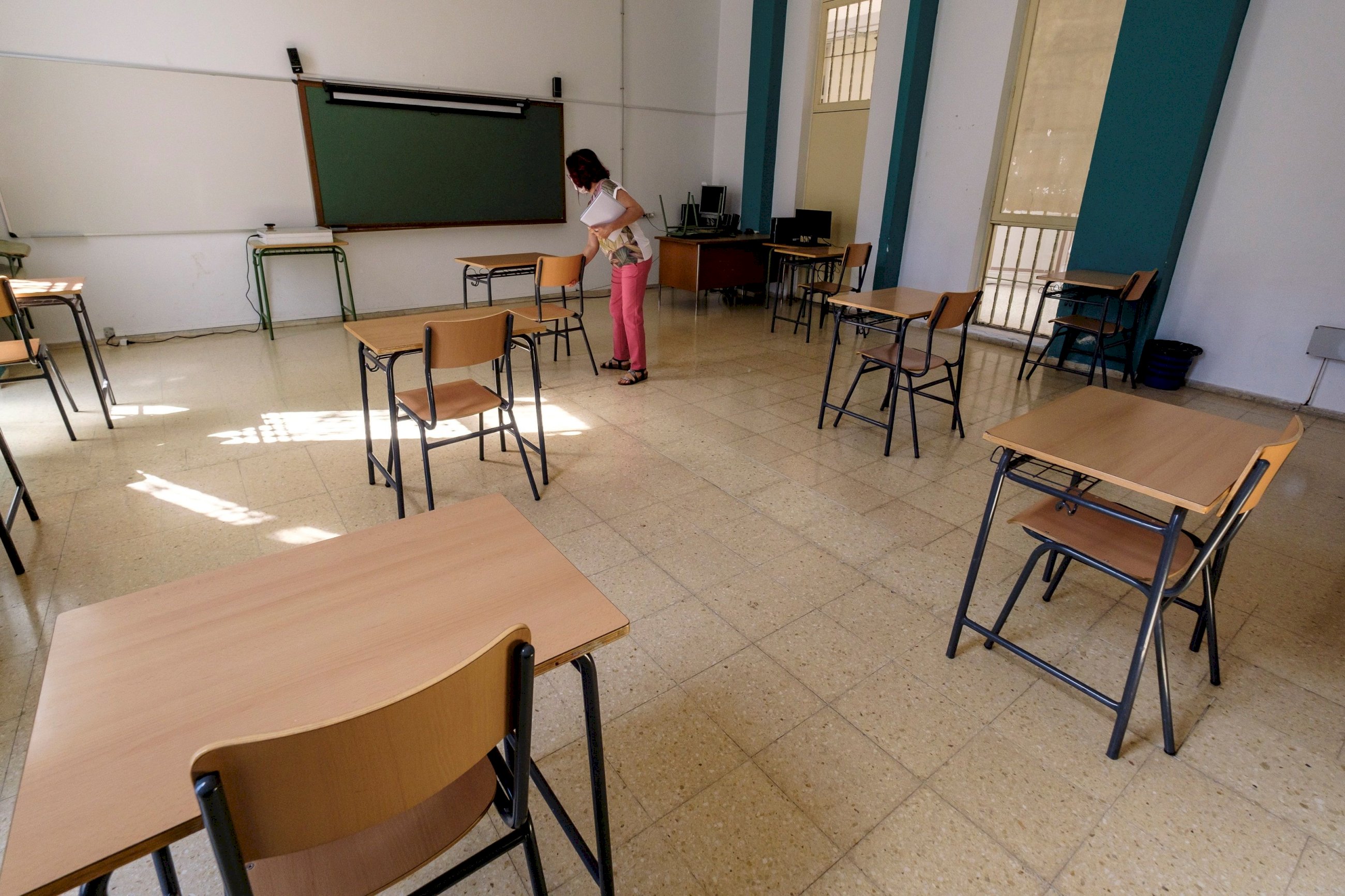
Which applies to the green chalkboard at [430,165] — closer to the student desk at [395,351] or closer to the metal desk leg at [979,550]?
the student desk at [395,351]

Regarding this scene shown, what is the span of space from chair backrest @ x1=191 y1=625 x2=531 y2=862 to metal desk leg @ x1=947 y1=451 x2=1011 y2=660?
151 cm

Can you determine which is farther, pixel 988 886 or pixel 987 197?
pixel 987 197

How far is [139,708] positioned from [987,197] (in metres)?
6.82

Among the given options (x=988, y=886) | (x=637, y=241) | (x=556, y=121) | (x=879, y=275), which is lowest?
(x=988, y=886)

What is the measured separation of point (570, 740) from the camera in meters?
1.78

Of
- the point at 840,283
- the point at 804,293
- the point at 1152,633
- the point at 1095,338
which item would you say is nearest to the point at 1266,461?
the point at 1152,633

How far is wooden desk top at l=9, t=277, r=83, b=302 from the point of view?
3.39m

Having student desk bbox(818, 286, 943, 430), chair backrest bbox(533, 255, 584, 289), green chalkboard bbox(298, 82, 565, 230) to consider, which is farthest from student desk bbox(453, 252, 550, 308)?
student desk bbox(818, 286, 943, 430)

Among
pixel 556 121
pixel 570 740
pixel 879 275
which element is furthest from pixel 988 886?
pixel 556 121

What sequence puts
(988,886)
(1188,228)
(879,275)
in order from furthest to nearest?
(879,275) < (1188,228) < (988,886)

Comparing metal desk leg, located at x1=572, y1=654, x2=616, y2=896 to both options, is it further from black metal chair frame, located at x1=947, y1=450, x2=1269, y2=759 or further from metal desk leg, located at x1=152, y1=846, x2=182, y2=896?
black metal chair frame, located at x1=947, y1=450, x2=1269, y2=759

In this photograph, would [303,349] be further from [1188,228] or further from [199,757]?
[1188,228]

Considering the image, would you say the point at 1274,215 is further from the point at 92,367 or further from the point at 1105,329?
the point at 92,367

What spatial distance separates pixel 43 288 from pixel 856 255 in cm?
584
